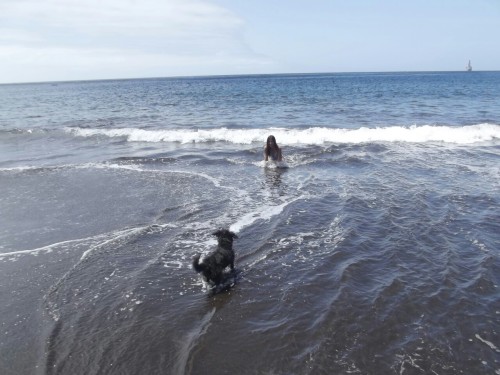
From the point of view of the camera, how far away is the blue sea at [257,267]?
5102mm

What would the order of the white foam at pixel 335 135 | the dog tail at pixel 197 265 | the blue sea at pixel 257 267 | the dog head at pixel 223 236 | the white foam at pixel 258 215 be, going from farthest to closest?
the white foam at pixel 335 135
the white foam at pixel 258 215
the dog head at pixel 223 236
the dog tail at pixel 197 265
the blue sea at pixel 257 267

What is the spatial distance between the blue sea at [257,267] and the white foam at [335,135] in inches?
179

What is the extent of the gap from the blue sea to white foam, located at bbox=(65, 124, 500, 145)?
455 centimetres

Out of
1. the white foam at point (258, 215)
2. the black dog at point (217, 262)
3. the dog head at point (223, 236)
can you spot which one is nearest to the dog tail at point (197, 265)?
the black dog at point (217, 262)

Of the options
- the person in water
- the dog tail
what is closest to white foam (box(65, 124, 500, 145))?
the person in water

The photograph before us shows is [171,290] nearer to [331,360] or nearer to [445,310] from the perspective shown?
[331,360]

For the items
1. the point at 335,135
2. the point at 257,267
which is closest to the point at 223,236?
the point at 257,267

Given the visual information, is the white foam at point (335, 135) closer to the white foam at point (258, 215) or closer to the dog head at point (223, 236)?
the white foam at point (258, 215)

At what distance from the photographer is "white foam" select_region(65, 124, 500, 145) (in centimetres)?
2100

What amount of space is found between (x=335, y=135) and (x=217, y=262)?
681 inches

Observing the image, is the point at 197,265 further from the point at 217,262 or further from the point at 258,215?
the point at 258,215

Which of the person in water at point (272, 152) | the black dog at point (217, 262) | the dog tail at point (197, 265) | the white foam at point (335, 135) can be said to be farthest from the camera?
the white foam at point (335, 135)

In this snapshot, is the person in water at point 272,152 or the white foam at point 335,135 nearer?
the person in water at point 272,152

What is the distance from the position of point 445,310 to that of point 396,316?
797 mm
